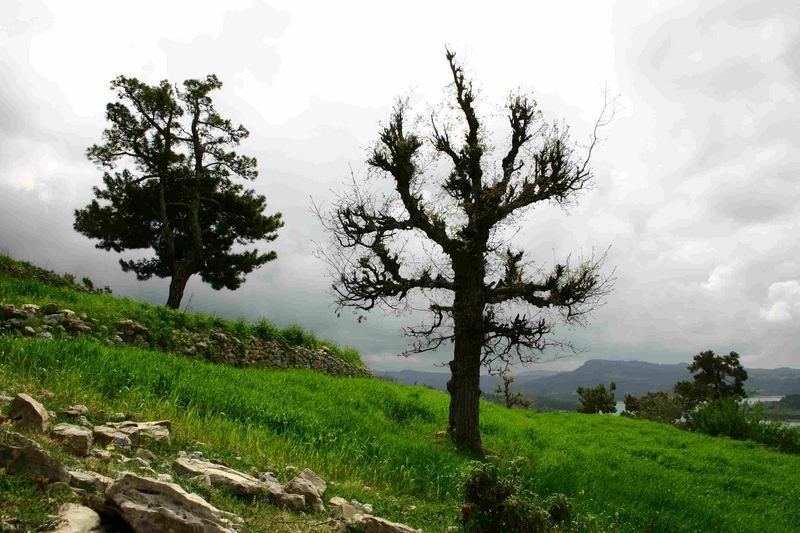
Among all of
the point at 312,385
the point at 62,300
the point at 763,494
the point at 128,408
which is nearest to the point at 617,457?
the point at 763,494

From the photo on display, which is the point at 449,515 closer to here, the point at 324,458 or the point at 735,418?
the point at 324,458

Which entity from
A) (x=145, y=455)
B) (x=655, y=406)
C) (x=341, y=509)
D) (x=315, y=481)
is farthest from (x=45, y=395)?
(x=655, y=406)

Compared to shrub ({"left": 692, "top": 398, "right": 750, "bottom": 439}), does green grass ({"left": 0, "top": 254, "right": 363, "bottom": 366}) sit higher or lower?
higher

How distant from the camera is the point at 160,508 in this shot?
11.7 ft

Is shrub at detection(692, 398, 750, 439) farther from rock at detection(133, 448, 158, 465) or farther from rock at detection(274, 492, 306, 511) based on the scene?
rock at detection(133, 448, 158, 465)

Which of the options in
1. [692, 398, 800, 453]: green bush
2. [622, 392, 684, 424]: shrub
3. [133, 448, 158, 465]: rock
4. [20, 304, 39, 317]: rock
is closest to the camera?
[133, 448, 158, 465]: rock

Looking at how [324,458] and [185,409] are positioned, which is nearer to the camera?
[324,458]

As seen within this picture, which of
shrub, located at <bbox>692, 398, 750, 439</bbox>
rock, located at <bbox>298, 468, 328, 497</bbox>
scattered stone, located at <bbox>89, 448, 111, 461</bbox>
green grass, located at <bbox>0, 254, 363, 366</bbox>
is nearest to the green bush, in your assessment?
shrub, located at <bbox>692, 398, 750, 439</bbox>

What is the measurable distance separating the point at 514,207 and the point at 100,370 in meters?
10.1

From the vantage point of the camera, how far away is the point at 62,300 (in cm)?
1477

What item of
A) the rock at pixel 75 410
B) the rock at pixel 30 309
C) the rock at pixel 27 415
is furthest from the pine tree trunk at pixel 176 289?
the rock at pixel 27 415

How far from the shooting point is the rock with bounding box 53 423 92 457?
15.4 feet

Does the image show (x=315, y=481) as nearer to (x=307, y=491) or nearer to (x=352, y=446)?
(x=307, y=491)

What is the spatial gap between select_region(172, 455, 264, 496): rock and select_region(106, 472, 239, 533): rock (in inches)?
44.8
